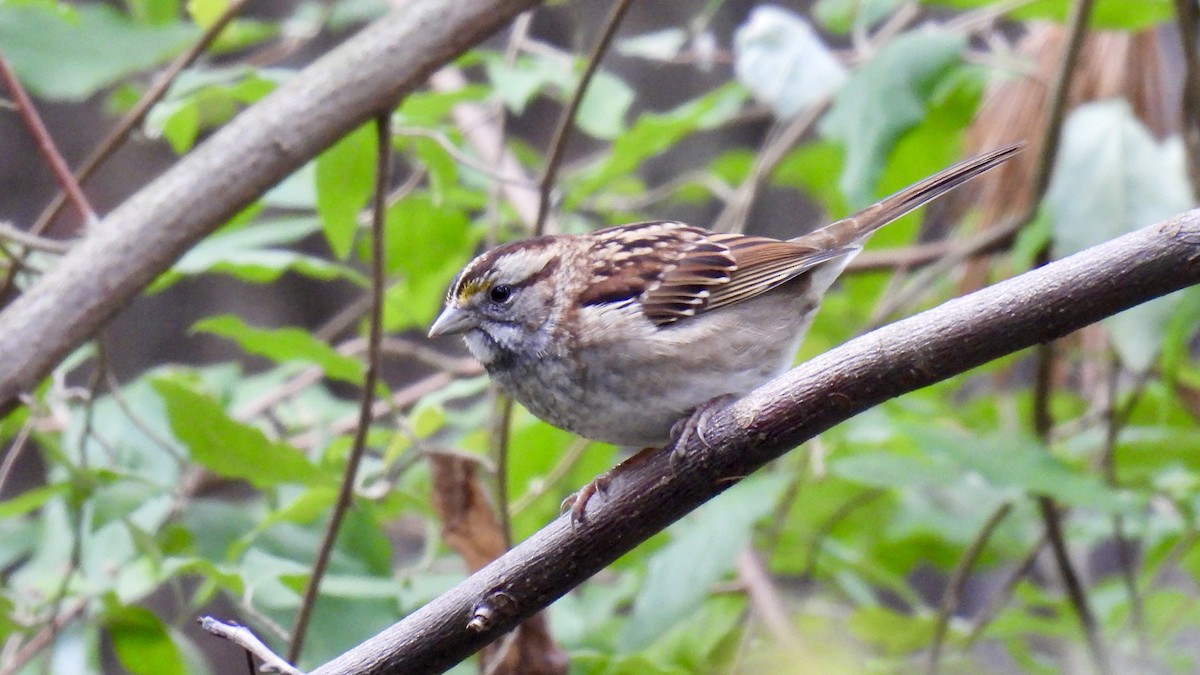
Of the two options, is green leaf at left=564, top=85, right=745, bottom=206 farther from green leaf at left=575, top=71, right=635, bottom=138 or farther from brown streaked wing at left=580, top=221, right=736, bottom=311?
brown streaked wing at left=580, top=221, right=736, bottom=311

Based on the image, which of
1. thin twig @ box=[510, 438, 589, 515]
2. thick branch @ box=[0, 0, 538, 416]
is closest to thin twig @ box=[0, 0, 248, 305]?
thick branch @ box=[0, 0, 538, 416]

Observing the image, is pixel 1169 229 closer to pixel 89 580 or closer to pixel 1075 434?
pixel 89 580

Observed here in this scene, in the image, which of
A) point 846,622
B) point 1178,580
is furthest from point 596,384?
point 1178,580

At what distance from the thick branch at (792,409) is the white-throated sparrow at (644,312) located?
0.37 m

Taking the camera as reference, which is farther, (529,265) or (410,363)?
(410,363)

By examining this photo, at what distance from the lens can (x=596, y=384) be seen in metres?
2.62

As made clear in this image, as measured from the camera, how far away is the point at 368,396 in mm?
2830

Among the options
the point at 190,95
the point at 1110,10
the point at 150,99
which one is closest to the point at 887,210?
the point at 1110,10

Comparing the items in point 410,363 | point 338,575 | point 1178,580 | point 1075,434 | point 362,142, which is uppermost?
point 362,142

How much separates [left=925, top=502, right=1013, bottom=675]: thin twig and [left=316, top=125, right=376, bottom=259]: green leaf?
198 centimetres

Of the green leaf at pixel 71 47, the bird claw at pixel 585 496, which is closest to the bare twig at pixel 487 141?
the green leaf at pixel 71 47

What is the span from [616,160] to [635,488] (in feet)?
5.57

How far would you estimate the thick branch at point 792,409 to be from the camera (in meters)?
1.61

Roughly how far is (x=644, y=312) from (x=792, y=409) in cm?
95
